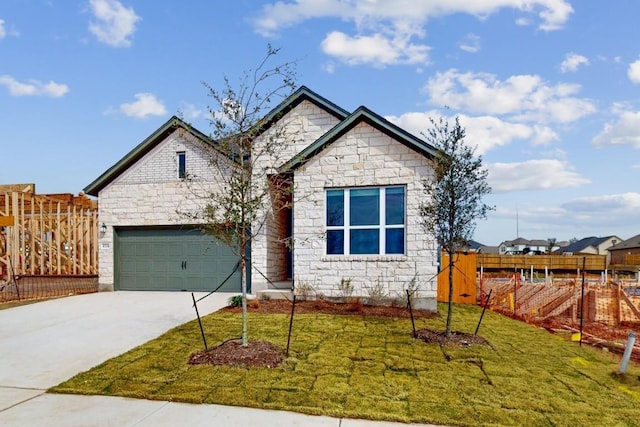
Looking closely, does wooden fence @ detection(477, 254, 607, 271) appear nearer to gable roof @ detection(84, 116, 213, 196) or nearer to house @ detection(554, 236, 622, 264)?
house @ detection(554, 236, 622, 264)

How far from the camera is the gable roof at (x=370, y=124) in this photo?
35.0 feet

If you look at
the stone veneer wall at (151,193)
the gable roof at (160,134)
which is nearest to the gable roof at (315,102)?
the gable roof at (160,134)

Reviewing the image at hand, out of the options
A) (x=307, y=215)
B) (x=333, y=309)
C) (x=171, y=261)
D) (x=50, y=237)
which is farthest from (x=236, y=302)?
(x=50, y=237)

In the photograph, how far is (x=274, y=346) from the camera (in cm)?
676

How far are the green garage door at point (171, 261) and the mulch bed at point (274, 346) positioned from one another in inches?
103

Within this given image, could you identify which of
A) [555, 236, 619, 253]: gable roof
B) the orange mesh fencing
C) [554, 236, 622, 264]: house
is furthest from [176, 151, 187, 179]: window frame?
[555, 236, 619, 253]: gable roof

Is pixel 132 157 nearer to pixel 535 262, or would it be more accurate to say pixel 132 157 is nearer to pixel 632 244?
pixel 535 262

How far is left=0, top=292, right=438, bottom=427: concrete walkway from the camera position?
4219mm

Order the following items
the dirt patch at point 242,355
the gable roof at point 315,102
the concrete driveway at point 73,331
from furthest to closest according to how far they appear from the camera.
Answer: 1. the gable roof at point 315,102
2. the dirt patch at point 242,355
3. the concrete driveway at point 73,331

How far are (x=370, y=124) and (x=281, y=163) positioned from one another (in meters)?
3.32

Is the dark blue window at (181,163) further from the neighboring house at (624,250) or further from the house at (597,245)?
the house at (597,245)

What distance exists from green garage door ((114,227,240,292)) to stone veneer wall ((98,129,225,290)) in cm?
33

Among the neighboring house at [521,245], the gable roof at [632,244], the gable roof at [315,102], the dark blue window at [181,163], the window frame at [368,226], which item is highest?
the gable roof at [315,102]

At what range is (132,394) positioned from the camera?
4863 millimetres
